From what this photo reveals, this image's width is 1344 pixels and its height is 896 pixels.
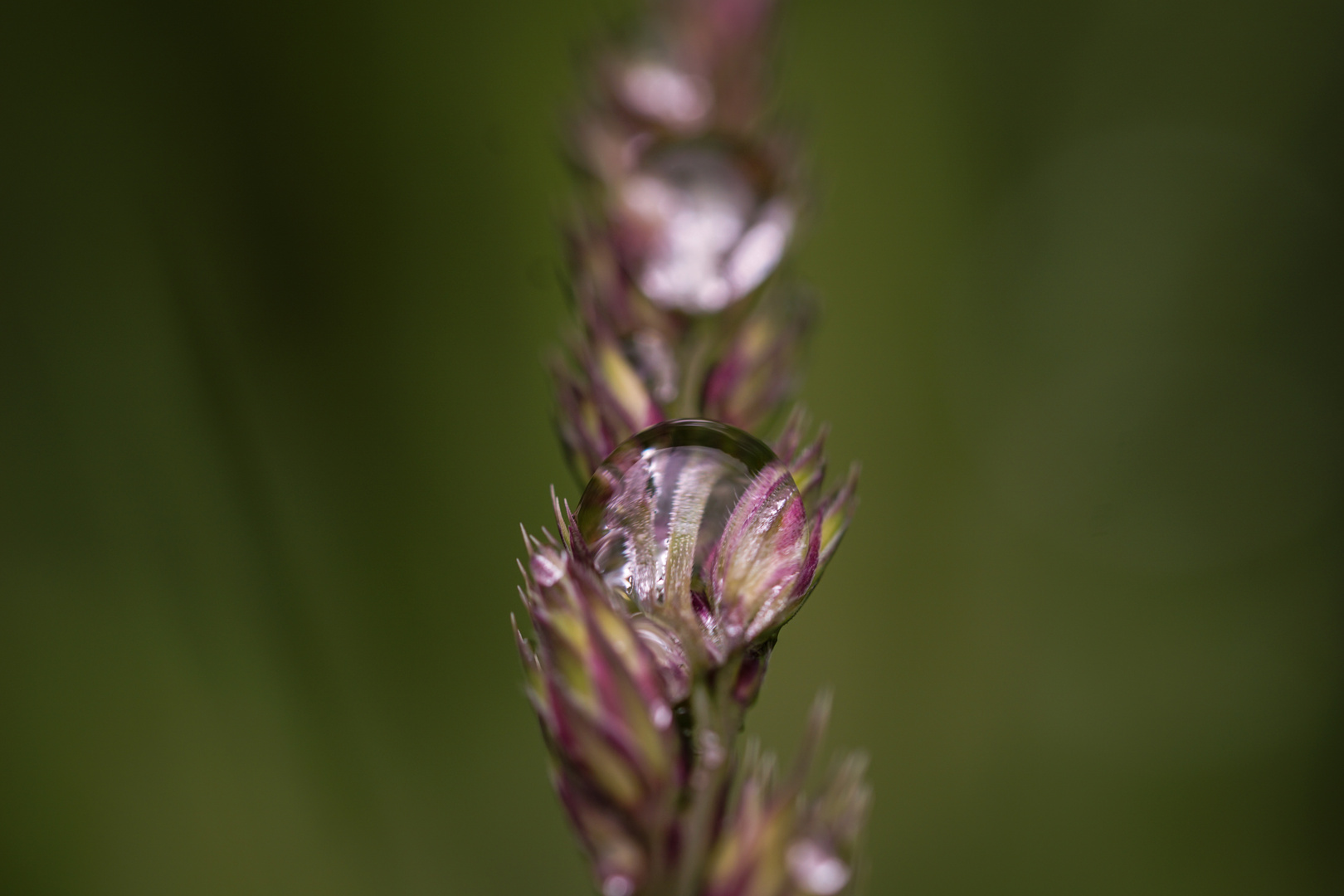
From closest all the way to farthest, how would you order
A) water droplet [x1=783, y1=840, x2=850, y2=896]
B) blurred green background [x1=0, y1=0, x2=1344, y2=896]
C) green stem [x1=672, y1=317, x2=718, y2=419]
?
water droplet [x1=783, y1=840, x2=850, y2=896]
green stem [x1=672, y1=317, x2=718, y2=419]
blurred green background [x1=0, y1=0, x2=1344, y2=896]

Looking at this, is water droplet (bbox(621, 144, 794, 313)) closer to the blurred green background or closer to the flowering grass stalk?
the flowering grass stalk

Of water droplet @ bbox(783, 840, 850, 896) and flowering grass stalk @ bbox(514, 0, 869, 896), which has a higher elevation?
flowering grass stalk @ bbox(514, 0, 869, 896)

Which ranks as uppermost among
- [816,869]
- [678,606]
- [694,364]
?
[694,364]

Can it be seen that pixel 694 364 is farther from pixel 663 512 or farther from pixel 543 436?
pixel 543 436

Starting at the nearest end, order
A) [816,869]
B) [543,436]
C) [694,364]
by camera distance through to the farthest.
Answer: [816,869] < [694,364] < [543,436]

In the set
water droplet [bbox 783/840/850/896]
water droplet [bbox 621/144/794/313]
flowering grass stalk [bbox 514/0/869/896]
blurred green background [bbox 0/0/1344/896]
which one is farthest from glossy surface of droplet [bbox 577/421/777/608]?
blurred green background [bbox 0/0/1344/896]

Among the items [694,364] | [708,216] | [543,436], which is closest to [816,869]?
[694,364]
